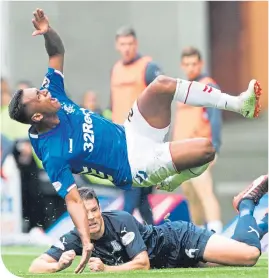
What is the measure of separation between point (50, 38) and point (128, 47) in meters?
3.55

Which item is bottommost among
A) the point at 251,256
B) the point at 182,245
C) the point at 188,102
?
the point at 251,256

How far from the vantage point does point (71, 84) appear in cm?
1616

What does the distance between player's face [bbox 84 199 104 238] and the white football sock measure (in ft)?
3.37

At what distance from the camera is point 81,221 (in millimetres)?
9453

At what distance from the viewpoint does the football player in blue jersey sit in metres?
9.84

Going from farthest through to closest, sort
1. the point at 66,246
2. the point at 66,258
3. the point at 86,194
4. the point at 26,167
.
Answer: the point at 26,167
the point at 86,194
the point at 66,246
the point at 66,258

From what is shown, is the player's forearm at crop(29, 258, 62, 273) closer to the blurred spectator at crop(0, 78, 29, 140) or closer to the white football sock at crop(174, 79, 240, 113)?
the white football sock at crop(174, 79, 240, 113)

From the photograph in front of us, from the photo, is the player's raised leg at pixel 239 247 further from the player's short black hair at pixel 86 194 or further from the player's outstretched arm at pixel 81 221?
the player's outstretched arm at pixel 81 221

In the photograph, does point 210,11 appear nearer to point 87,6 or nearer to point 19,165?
point 87,6

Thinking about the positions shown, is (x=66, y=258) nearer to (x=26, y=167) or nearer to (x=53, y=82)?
(x=53, y=82)

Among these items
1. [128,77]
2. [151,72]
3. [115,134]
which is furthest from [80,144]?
[128,77]

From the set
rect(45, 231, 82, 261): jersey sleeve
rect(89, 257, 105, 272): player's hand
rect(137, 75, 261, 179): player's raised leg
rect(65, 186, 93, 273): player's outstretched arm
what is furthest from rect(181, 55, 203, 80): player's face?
rect(89, 257, 105, 272): player's hand

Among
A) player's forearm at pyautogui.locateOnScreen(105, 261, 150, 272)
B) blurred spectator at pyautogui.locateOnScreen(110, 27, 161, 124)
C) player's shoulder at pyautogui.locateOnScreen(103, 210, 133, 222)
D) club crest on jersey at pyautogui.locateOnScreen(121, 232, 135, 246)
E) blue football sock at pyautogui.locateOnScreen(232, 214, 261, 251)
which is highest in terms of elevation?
blurred spectator at pyautogui.locateOnScreen(110, 27, 161, 124)

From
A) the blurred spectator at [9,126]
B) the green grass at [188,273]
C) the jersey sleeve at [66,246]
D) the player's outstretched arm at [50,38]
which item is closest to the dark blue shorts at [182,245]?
the green grass at [188,273]
